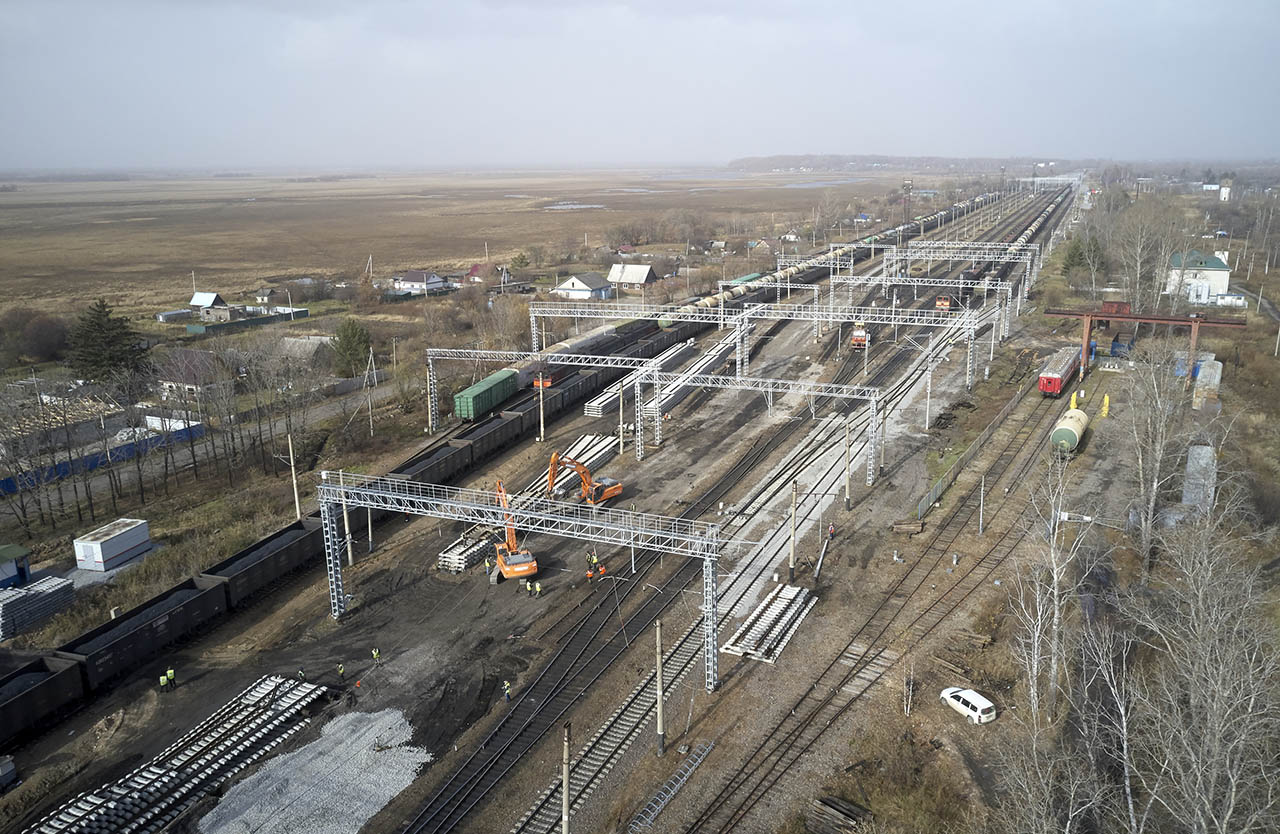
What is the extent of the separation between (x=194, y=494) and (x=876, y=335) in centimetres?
4582

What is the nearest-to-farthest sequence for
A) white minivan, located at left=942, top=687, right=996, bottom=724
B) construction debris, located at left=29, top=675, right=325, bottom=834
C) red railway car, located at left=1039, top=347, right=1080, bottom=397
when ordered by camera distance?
construction debris, located at left=29, top=675, right=325, bottom=834
white minivan, located at left=942, top=687, right=996, bottom=724
red railway car, located at left=1039, top=347, right=1080, bottom=397

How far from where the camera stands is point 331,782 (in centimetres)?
1984

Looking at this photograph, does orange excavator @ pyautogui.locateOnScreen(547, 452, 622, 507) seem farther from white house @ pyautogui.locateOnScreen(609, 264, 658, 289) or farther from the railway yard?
white house @ pyautogui.locateOnScreen(609, 264, 658, 289)

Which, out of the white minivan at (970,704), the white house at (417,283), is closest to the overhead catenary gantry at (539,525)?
the white minivan at (970,704)

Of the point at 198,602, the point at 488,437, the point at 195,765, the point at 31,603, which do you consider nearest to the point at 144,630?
the point at 198,602

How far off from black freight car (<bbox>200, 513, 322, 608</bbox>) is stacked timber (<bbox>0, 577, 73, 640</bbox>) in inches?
189

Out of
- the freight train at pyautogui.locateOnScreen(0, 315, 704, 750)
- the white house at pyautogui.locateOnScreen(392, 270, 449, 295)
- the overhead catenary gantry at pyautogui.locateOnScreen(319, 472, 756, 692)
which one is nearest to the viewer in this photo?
the freight train at pyautogui.locateOnScreen(0, 315, 704, 750)

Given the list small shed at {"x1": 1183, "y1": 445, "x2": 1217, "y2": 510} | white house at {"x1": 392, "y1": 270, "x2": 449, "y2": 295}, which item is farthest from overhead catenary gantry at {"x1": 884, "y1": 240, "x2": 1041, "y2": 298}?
white house at {"x1": 392, "y1": 270, "x2": 449, "y2": 295}

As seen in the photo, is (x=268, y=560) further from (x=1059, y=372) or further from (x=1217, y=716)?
(x=1059, y=372)

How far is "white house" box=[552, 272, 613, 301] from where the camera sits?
7725cm

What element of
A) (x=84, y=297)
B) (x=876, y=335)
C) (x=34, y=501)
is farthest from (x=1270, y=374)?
(x=84, y=297)

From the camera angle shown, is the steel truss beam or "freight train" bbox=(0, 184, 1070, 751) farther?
the steel truss beam

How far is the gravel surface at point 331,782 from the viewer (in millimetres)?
18609

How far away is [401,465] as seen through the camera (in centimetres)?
3725
